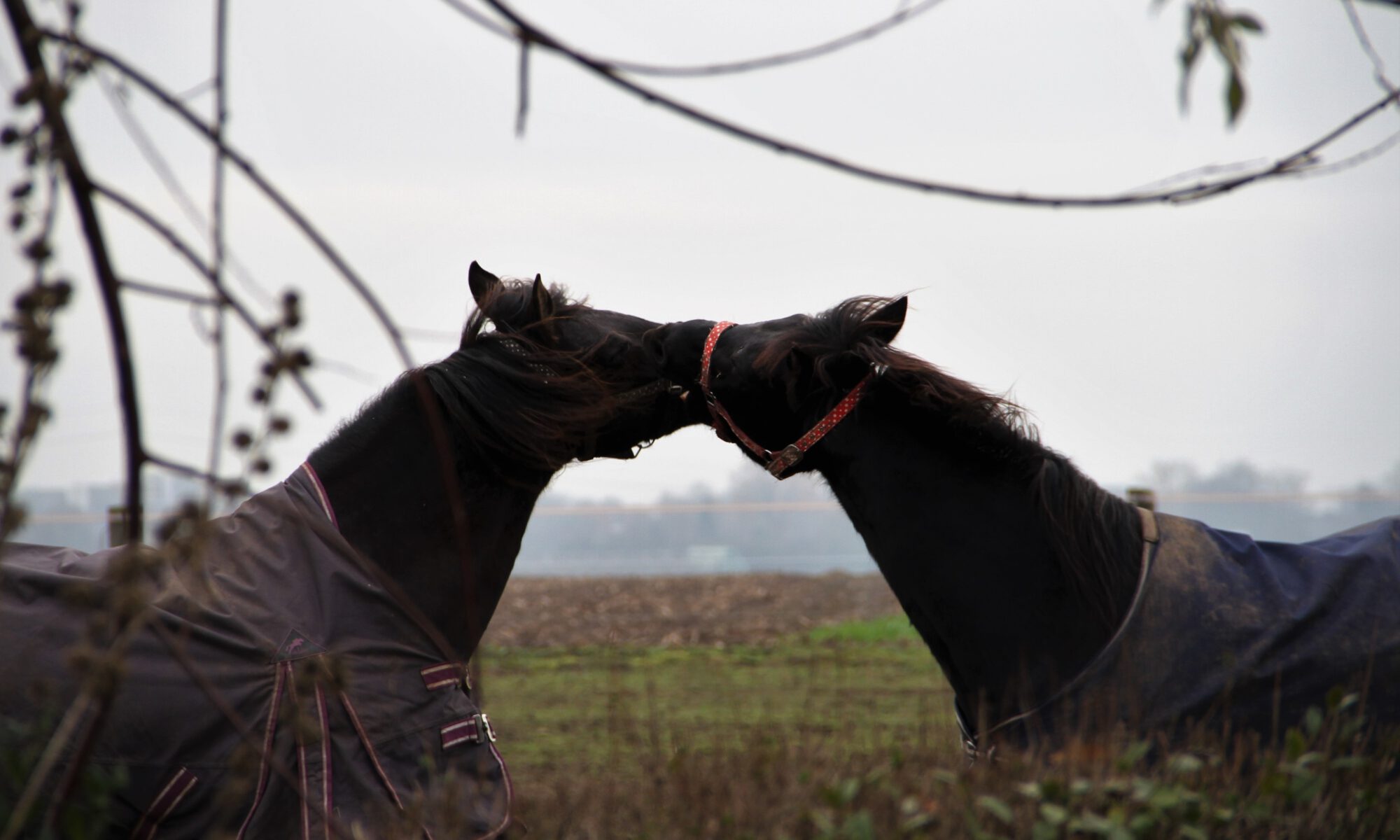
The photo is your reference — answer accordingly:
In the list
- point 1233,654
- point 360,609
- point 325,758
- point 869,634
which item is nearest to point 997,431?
point 1233,654

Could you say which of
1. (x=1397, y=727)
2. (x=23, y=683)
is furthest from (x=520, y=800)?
(x=1397, y=727)

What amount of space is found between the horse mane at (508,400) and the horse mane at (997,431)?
533 millimetres

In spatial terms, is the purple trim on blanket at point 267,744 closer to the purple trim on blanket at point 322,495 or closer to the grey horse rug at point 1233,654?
the purple trim on blanket at point 322,495

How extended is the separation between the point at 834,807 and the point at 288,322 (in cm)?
109

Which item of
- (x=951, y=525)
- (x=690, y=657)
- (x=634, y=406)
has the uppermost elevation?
(x=634, y=406)

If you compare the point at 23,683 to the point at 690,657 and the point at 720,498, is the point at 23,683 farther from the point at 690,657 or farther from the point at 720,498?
the point at 720,498

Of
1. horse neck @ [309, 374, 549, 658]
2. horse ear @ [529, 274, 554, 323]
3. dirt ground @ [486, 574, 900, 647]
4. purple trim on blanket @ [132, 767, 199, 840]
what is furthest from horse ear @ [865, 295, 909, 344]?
dirt ground @ [486, 574, 900, 647]

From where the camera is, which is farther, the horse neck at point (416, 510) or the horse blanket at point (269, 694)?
the horse neck at point (416, 510)

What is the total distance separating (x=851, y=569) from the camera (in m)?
12.8

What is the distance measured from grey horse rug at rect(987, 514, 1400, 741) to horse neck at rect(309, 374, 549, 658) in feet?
4.33

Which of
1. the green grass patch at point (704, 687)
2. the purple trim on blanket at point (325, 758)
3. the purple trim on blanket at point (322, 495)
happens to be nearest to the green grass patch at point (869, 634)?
the green grass patch at point (704, 687)

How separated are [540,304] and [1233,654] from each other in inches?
74.9

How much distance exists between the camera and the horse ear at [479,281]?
3.09 m

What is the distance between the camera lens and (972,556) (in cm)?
247
